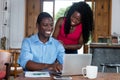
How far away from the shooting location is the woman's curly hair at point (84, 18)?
2775 mm

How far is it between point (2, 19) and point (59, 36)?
12.9ft

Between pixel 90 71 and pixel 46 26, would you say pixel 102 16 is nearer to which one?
pixel 46 26

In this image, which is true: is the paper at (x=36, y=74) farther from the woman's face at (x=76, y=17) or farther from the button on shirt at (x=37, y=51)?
the woman's face at (x=76, y=17)

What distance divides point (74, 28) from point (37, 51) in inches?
34.2

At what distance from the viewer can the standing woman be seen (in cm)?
281

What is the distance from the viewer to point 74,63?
1.95 metres

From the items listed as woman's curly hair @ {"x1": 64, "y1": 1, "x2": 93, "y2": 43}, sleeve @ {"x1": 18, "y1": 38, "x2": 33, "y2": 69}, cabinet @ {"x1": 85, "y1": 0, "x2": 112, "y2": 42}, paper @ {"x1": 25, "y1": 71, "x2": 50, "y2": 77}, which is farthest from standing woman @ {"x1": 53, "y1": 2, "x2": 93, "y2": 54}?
cabinet @ {"x1": 85, "y1": 0, "x2": 112, "y2": 42}

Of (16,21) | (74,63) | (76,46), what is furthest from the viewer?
(16,21)

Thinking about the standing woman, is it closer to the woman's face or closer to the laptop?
the woman's face

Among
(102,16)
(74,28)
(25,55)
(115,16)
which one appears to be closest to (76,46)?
(74,28)

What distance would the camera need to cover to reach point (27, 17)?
7.96 metres

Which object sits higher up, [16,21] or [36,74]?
[16,21]

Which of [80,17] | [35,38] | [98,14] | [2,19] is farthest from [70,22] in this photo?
[98,14]

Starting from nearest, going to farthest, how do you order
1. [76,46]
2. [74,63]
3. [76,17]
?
[74,63] → [76,17] → [76,46]
